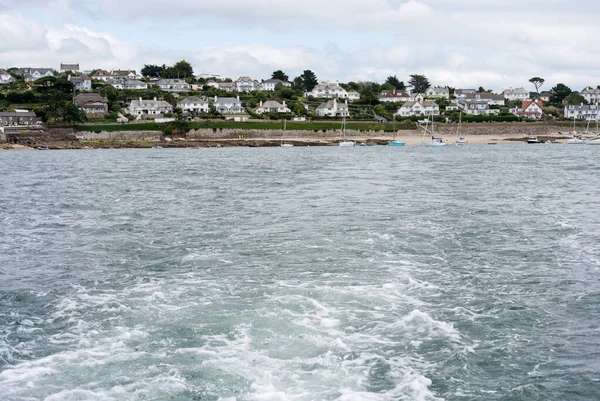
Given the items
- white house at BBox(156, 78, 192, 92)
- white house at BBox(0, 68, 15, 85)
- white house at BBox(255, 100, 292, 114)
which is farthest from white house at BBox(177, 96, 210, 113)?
white house at BBox(0, 68, 15, 85)

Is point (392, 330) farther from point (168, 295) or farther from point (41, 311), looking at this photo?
point (41, 311)

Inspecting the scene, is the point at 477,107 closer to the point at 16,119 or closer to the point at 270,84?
the point at 270,84

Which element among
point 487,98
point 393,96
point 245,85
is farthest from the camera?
point 245,85

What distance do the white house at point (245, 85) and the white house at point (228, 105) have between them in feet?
114

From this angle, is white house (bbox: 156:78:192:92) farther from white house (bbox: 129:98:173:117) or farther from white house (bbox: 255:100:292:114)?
white house (bbox: 255:100:292:114)

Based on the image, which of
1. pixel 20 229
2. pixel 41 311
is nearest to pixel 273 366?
pixel 41 311

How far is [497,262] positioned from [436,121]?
126m

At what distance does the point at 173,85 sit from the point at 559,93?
114m

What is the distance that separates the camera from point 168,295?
15.7 meters

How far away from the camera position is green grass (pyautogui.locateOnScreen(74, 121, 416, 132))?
11506 cm

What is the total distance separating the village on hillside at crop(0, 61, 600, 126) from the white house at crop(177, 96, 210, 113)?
A: 0.76ft

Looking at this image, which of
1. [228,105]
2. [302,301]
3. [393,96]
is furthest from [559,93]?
[302,301]

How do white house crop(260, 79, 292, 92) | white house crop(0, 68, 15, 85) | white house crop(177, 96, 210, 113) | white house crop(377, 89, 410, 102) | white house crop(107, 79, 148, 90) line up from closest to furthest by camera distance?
1. white house crop(177, 96, 210, 113)
2. white house crop(0, 68, 15, 85)
3. white house crop(377, 89, 410, 102)
4. white house crop(107, 79, 148, 90)
5. white house crop(260, 79, 292, 92)

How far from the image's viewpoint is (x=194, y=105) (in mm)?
140625
